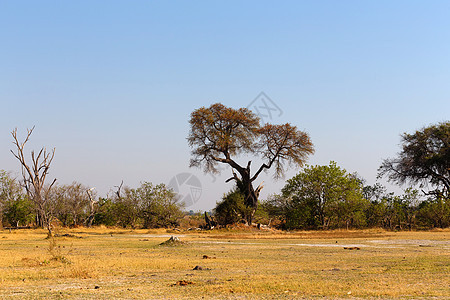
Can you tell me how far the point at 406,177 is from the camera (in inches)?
2224

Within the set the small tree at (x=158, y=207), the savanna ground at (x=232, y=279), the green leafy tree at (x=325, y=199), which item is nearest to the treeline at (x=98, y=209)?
the small tree at (x=158, y=207)

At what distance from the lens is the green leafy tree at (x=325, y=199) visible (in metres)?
45.6

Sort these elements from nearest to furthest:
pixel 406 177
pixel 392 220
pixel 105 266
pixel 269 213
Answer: pixel 105 266
pixel 392 220
pixel 269 213
pixel 406 177

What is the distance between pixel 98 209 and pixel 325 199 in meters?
28.2

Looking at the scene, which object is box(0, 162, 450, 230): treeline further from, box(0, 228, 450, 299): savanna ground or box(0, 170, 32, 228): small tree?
box(0, 228, 450, 299): savanna ground

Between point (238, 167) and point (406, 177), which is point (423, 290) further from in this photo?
point (406, 177)

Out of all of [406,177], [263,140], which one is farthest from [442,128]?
[263,140]

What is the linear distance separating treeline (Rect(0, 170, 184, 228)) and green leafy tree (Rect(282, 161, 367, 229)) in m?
14.1

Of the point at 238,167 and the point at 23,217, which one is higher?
the point at 238,167

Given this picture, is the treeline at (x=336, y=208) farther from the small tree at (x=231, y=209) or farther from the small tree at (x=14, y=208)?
the small tree at (x=14, y=208)

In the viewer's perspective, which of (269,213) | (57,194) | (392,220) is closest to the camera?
(392,220)

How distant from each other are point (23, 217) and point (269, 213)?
26967 mm

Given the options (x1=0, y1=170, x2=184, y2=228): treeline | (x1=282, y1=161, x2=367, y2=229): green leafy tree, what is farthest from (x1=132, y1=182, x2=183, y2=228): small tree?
(x1=282, y1=161, x2=367, y2=229): green leafy tree

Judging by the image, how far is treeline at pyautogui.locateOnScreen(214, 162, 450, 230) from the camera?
4544cm
